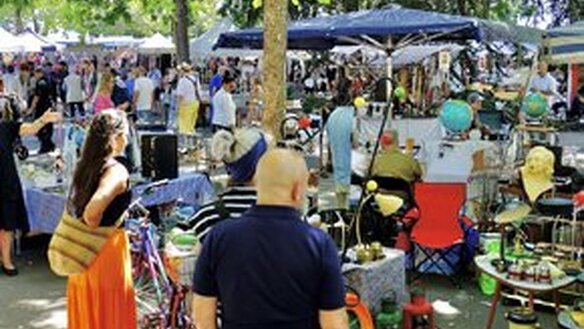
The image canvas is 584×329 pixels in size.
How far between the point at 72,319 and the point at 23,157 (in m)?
6.16

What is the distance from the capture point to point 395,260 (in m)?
4.77

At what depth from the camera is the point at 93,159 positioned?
12.7 feet

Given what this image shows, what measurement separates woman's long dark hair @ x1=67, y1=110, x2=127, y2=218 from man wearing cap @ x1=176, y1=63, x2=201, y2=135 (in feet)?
29.9

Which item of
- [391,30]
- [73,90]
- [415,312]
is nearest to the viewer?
[415,312]

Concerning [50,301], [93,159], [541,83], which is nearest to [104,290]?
[93,159]

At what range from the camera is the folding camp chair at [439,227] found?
6336 millimetres

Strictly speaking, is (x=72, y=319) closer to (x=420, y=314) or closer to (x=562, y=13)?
(x=420, y=314)

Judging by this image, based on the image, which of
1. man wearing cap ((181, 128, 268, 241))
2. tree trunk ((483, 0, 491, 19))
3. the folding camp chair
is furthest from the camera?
tree trunk ((483, 0, 491, 19))


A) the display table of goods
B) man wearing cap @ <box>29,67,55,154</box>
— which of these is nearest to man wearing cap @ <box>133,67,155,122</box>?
man wearing cap @ <box>29,67,55,154</box>

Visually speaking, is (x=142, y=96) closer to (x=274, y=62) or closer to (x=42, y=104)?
(x=42, y=104)

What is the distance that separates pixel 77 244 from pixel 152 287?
1.04 meters

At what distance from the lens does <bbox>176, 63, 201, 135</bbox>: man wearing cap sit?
515 inches

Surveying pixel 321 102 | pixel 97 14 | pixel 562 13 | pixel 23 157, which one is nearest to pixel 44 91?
pixel 23 157

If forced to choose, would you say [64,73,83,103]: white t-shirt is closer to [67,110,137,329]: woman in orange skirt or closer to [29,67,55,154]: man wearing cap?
[29,67,55,154]: man wearing cap
